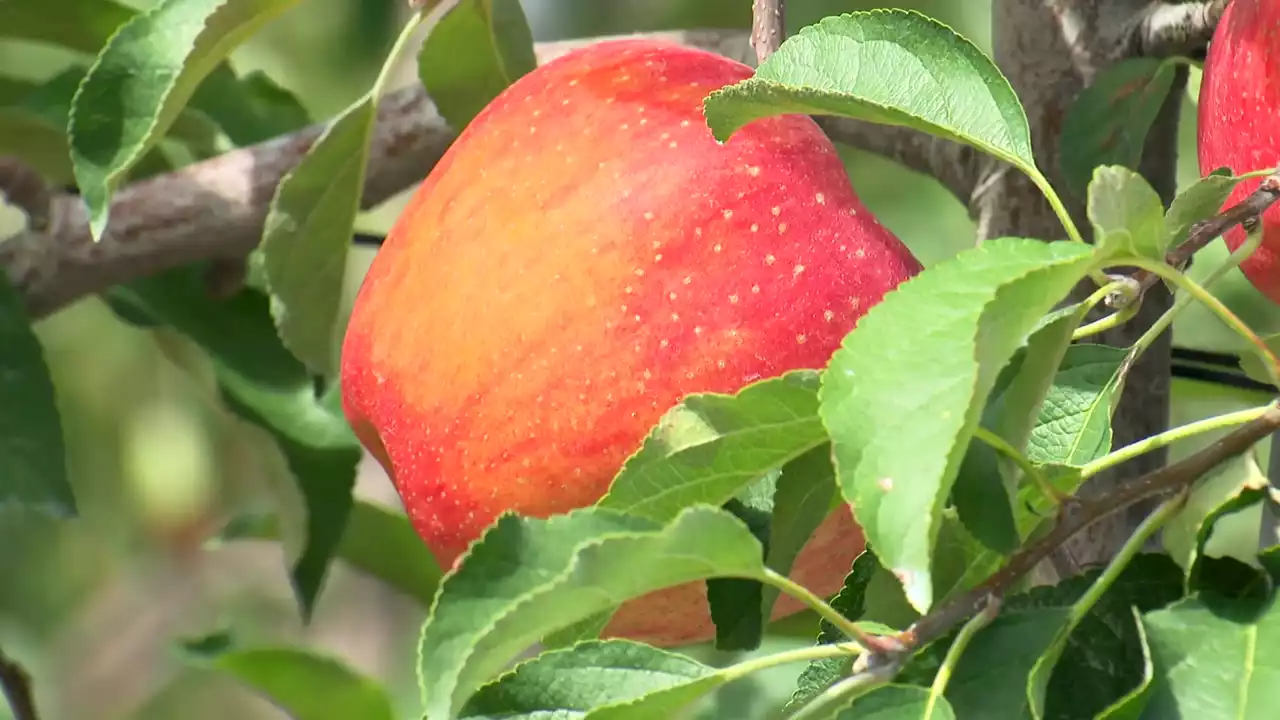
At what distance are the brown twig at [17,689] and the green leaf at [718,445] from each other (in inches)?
20.4

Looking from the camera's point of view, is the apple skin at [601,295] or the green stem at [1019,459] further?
the apple skin at [601,295]

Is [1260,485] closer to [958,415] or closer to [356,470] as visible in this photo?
[958,415]

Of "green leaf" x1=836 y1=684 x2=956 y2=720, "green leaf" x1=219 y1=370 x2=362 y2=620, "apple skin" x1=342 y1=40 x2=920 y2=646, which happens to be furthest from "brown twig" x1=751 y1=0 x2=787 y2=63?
"green leaf" x1=219 y1=370 x2=362 y2=620

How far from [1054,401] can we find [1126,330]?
0.23 meters

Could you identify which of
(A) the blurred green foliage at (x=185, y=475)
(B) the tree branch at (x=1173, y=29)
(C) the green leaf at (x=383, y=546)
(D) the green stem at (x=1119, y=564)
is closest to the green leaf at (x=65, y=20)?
(A) the blurred green foliage at (x=185, y=475)

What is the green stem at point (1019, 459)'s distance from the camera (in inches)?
11.4

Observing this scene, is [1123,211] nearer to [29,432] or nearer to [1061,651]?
[1061,651]

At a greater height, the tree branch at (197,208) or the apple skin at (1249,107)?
the apple skin at (1249,107)

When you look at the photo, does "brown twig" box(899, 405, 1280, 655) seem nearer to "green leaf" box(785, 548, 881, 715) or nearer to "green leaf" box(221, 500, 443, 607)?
"green leaf" box(785, 548, 881, 715)

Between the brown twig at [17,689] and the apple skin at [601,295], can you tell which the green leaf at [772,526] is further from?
the brown twig at [17,689]

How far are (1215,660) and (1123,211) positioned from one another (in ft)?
0.35

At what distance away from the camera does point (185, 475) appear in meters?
1.62

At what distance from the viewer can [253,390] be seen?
2.42ft

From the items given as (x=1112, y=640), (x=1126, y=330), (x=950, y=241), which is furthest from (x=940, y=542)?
(x=950, y=241)
